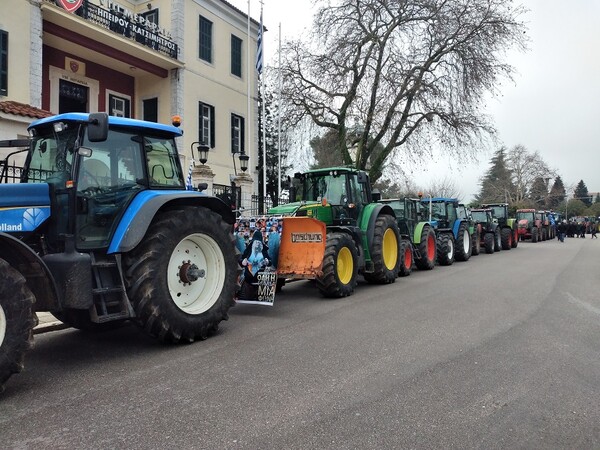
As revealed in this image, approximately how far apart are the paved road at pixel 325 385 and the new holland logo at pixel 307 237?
1.36 meters

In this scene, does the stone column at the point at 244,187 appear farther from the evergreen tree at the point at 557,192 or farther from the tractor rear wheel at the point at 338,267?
the evergreen tree at the point at 557,192

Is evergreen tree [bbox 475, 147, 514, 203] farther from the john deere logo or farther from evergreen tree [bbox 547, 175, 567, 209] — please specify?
the john deere logo

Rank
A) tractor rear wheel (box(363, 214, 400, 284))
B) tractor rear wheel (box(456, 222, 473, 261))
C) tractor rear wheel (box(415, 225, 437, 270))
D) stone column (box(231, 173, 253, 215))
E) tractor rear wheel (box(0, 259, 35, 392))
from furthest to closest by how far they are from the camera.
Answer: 1. tractor rear wheel (box(456, 222, 473, 261))
2. stone column (box(231, 173, 253, 215))
3. tractor rear wheel (box(415, 225, 437, 270))
4. tractor rear wheel (box(363, 214, 400, 284))
5. tractor rear wheel (box(0, 259, 35, 392))

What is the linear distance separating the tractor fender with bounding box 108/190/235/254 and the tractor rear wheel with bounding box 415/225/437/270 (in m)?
9.66

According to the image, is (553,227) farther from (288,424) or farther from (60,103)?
(288,424)

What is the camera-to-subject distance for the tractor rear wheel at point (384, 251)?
10242 mm

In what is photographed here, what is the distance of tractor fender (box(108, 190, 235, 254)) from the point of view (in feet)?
15.8

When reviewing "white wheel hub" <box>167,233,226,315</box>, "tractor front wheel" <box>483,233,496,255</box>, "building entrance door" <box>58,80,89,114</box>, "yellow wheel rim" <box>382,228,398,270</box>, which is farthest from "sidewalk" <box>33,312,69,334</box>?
"tractor front wheel" <box>483,233,496,255</box>

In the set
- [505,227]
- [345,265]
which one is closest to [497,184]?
[505,227]

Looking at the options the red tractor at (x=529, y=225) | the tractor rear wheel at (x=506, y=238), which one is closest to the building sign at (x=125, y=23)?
the tractor rear wheel at (x=506, y=238)

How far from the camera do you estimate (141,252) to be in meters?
5.03

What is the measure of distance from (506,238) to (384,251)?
15.4 metres

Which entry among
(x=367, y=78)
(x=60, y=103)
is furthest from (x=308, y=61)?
(x=60, y=103)

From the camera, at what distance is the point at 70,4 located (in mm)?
13477
